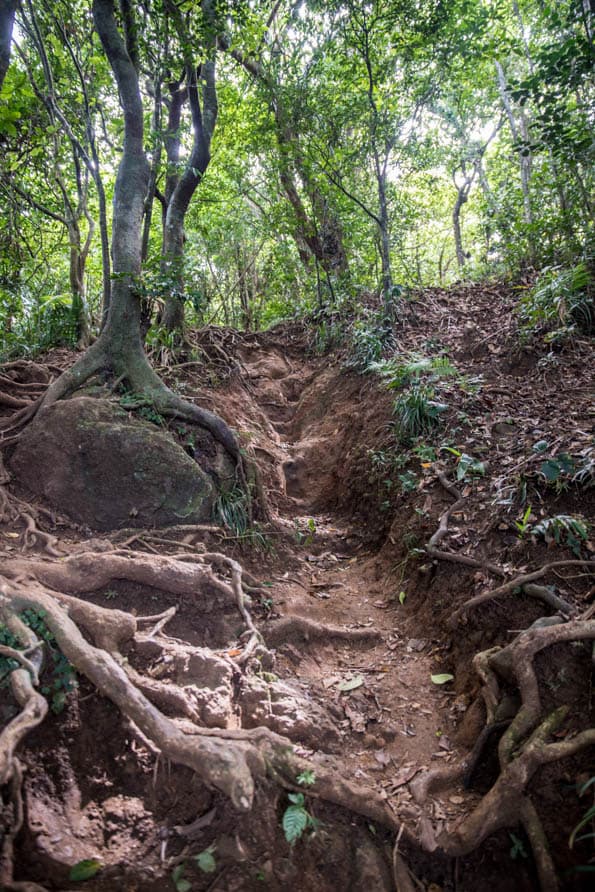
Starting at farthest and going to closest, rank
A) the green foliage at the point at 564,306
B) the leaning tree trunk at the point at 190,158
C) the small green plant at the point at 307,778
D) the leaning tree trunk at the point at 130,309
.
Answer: the green foliage at the point at 564,306
the leaning tree trunk at the point at 190,158
the leaning tree trunk at the point at 130,309
the small green plant at the point at 307,778

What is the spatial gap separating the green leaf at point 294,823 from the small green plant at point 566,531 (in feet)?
8.26

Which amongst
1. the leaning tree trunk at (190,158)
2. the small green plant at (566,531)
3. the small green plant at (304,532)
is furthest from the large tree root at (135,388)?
the small green plant at (566,531)

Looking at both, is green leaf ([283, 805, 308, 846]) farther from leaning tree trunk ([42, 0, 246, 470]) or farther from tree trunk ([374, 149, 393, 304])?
tree trunk ([374, 149, 393, 304])

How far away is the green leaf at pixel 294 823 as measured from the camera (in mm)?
2410

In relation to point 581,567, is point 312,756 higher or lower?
lower

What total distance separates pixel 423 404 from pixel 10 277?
694cm

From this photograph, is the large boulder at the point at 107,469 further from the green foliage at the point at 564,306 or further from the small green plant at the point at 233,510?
the green foliage at the point at 564,306

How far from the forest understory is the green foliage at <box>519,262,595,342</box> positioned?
0.96 meters

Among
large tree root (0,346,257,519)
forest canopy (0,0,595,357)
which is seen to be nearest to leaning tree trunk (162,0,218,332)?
forest canopy (0,0,595,357)

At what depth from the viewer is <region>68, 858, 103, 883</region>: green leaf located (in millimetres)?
2115

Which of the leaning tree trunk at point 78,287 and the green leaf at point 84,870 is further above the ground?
the leaning tree trunk at point 78,287

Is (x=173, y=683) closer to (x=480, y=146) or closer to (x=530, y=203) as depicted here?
(x=530, y=203)

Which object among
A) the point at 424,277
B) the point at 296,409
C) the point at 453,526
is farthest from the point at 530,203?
the point at 453,526

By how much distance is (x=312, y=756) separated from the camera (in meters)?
2.89
